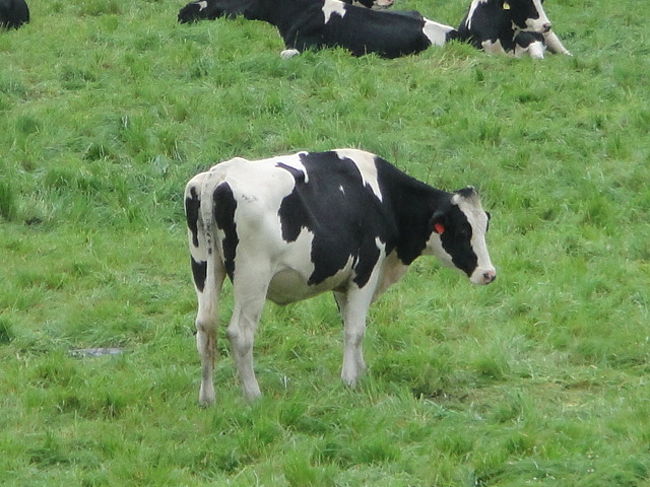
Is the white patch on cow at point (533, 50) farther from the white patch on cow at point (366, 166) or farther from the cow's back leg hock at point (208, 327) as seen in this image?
the cow's back leg hock at point (208, 327)

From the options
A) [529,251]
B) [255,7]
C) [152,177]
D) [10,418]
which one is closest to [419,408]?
[10,418]

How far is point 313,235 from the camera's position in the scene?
10.1 m

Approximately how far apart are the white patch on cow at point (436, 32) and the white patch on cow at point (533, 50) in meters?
1.00

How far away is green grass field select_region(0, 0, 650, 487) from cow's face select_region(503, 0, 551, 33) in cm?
72

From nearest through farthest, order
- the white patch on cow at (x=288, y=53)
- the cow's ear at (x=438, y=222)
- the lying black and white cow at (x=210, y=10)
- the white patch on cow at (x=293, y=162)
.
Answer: the white patch on cow at (x=293, y=162) < the cow's ear at (x=438, y=222) < the white patch on cow at (x=288, y=53) < the lying black and white cow at (x=210, y=10)

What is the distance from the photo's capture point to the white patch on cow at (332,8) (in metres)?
19.7

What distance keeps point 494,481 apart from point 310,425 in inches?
56.0

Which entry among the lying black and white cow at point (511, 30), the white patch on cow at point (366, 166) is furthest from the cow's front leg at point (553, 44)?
the white patch on cow at point (366, 166)

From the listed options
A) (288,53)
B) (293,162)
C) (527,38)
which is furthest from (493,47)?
(293,162)

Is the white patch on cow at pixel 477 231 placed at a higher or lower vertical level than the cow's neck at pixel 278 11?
higher

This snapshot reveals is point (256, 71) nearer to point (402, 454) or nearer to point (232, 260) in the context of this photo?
point (232, 260)

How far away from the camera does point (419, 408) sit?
9930mm

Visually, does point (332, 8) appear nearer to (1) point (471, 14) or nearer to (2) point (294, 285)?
(1) point (471, 14)

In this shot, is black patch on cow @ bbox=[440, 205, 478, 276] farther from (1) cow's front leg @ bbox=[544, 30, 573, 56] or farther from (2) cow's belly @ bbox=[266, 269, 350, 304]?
(1) cow's front leg @ bbox=[544, 30, 573, 56]
